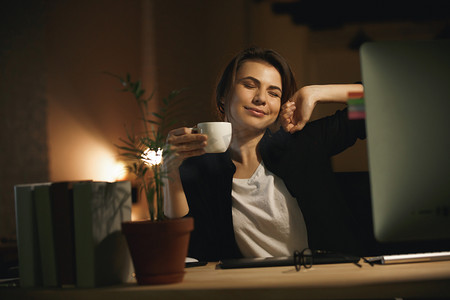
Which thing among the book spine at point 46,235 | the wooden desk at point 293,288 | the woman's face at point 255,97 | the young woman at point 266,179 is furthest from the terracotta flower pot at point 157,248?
the woman's face at point 255,97

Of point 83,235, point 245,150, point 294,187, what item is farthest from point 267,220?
point 83,235

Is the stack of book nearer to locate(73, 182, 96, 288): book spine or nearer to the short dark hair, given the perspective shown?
locate(73, 182, 96, 288): book spine

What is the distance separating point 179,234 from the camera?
0.69m

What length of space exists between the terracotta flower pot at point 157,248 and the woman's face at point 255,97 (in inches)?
36.8

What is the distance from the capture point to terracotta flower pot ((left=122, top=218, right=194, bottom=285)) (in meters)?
0.68

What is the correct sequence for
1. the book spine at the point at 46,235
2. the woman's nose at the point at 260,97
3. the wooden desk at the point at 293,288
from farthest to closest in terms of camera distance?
1. the woman's nose at the point at 260,97
2. the book spine at the point at 46,235
3. the wooden desk at the point at 293,288

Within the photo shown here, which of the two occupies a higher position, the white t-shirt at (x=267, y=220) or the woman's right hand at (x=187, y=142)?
the woman's right hand at (x=187, y=142)

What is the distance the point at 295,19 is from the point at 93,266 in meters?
2.77

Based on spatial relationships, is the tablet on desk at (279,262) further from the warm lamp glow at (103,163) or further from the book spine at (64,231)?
the warm lamp glow at (103,163)

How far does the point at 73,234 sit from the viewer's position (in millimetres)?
734

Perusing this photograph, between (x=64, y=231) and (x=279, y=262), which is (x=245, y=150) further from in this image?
(x=64, y=231)

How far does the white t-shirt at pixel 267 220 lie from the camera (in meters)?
1.42

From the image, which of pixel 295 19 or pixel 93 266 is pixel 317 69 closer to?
pixel 295 19


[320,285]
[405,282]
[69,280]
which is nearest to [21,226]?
[69,280]
